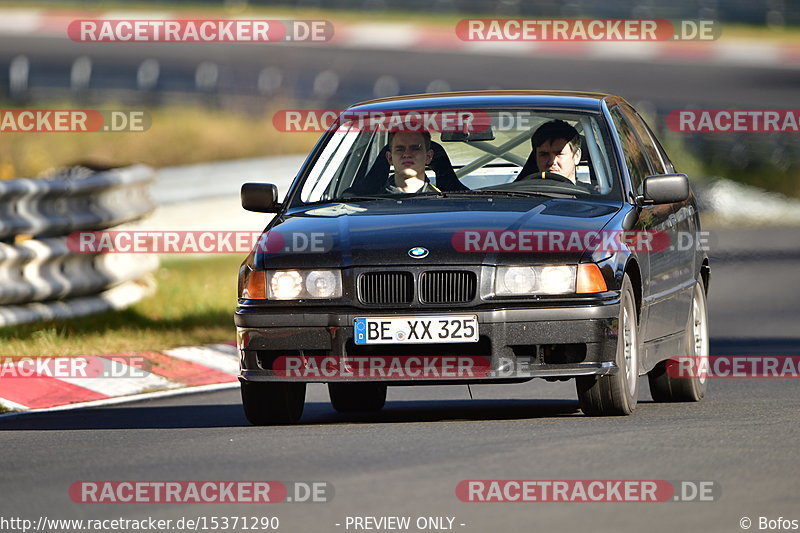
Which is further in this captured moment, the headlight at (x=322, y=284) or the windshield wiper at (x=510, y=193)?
the windshield wiper at (x=510, y=193)

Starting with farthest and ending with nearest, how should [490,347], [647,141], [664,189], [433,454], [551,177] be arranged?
[647,141] → [551,177] → [664,189] → [490,347] → [433,454]

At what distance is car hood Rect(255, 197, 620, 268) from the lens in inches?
338

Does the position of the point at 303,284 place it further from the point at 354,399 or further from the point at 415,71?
the point at 415,71

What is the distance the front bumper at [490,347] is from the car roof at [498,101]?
1.71 metres

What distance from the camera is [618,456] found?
7391 mm

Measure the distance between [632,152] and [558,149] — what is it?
0.64 m

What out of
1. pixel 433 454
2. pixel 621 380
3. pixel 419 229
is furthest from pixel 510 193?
pixel 433 454

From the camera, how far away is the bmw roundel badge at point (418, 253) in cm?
859

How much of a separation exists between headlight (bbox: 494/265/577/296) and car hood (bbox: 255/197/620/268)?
0.04 metres

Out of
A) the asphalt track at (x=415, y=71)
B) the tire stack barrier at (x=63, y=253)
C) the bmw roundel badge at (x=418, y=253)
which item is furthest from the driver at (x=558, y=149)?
the asphalt track at (x=415, y=71)

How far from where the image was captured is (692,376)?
10.5 meters

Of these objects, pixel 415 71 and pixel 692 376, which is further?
pixel 415 71

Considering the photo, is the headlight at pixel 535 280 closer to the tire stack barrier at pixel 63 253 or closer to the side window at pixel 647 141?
the side window at pixel 647 141

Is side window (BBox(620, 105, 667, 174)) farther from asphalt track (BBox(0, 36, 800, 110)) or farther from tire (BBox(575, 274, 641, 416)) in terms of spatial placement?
asphalt track (BBox(0, 36, 800, 110))
